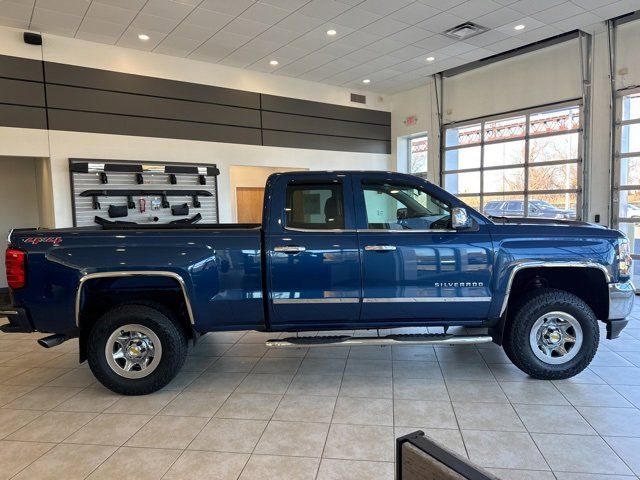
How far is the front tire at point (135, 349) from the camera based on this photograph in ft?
10.9

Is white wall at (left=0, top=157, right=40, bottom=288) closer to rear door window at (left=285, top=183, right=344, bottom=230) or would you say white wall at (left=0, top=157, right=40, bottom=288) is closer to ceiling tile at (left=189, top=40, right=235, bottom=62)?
ceiling tile at (left=189, top=40, right=235, bottom=62)

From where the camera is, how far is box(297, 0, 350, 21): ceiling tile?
19.1 ft

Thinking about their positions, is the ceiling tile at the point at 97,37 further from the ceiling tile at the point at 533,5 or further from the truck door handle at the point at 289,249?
the ceiling tile at the point at 533,5

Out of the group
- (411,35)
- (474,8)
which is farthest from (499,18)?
(411,35)

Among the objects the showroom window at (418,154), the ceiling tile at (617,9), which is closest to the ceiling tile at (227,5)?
the ceiling tile at (617,9)

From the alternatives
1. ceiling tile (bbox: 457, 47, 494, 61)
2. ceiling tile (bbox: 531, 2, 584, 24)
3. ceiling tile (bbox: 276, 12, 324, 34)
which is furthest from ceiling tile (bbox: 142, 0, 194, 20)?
ceiling tile (bbox: 531, 2, 584, 24)

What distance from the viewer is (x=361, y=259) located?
11.1 feet

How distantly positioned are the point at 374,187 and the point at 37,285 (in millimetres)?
2691

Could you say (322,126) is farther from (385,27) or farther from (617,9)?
(617,9)

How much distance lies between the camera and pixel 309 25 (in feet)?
21.5

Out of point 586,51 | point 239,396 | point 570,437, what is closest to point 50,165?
point 239,396

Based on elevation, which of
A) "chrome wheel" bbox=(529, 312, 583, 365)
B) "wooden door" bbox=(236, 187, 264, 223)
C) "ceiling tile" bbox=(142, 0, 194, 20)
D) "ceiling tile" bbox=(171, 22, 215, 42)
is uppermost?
"ceiling tile" bbox=(171, 22, 215, 42)

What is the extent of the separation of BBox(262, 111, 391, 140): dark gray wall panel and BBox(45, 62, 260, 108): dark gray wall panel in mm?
459

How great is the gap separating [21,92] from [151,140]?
1944 millimetres
